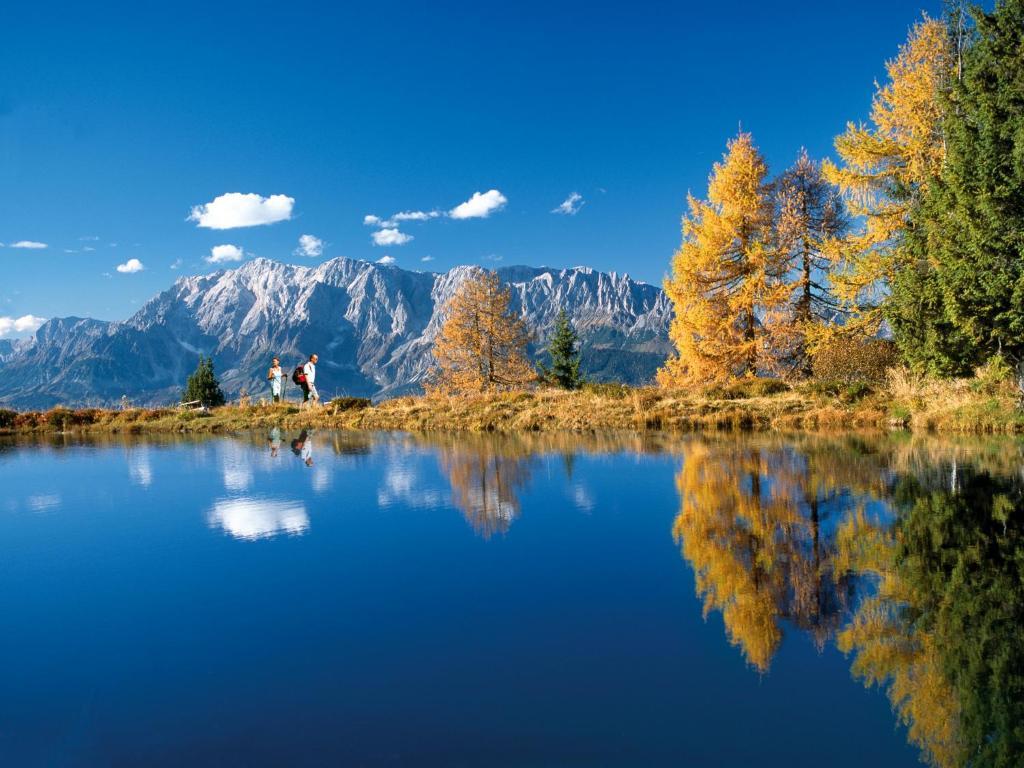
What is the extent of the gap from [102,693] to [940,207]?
1925 centimetres

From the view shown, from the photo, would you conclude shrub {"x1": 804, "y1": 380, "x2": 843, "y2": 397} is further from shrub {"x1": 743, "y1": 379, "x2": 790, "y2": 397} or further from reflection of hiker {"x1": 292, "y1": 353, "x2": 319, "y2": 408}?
reflection of hiker {"x1": 292, "y1": 353, "x2": 319, "y2": 408}

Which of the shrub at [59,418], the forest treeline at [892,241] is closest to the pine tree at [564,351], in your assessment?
the forest treeline at [892,241]

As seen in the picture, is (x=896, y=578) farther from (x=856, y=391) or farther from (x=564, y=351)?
(x=564, y=351)

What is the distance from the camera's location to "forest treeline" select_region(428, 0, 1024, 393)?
48.0ft

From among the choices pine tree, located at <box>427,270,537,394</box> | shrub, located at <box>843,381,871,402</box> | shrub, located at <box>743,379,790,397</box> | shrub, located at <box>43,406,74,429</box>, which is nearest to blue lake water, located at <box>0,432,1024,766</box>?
Result: shrub, located at <box>843,381,871,402</box>

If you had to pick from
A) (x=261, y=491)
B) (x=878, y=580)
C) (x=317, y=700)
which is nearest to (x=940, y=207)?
(x=878, y=580)

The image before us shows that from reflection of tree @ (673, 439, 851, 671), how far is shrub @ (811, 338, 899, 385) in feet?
43.9

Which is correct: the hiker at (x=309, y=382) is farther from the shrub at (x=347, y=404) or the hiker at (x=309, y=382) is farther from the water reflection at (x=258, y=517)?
the water reflection at (x=258, y=517)

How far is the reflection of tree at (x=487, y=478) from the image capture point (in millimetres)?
8320

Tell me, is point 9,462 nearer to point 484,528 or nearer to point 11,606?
point 11,606

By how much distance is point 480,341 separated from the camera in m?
44.5

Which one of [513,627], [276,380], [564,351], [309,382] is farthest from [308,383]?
[564,351]

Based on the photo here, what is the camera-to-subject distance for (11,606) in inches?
216

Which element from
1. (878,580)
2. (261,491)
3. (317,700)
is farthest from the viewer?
(261,491)
